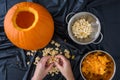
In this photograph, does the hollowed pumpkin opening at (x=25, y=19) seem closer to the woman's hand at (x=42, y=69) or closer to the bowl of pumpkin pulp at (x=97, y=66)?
the woman's hand at (x=42, y=69)

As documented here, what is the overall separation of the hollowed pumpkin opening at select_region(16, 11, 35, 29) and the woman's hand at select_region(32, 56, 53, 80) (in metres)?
0.14

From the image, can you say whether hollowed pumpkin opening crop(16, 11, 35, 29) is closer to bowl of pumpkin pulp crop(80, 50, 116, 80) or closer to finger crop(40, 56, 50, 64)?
finger crop(40, 56, 50, 64)

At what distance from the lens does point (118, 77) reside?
100 centimetres

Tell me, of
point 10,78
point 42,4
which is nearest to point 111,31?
point 42,4

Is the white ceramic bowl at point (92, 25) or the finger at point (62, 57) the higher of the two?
the white ceramic bowl at point (92, 25)

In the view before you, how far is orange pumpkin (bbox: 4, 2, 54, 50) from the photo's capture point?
34.8 inches

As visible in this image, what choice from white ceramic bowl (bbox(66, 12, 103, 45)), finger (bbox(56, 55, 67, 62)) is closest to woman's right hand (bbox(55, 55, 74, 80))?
finger (bbox(56, 55, 67, 62))

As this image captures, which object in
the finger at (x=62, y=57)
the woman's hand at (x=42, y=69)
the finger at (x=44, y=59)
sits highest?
Answer: the finger at (x=62, y=57)

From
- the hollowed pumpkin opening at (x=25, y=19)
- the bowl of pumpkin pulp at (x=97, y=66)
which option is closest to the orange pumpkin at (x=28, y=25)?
the hollowed pumpkin opening at (x=25, y=19)

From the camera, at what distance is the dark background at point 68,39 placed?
3.32ft

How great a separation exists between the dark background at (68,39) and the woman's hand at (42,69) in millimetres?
67

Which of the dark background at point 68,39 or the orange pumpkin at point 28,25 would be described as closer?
the orange pumpkin at point 28,25

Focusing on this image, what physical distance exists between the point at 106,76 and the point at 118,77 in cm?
6

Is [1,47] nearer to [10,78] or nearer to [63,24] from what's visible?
[10,78]
